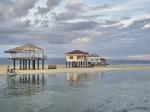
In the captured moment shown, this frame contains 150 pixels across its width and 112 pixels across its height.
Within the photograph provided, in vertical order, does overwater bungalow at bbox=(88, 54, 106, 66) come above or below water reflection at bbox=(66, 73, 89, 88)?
above

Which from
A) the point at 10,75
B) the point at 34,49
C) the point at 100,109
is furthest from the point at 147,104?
the point at 34,49

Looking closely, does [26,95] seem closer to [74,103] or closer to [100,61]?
[74,103]

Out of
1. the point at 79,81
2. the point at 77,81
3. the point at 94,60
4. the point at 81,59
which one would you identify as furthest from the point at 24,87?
the point at 94,60

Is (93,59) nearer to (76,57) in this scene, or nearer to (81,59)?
(81,59)

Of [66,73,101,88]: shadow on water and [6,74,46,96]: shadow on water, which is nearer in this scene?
[6,74,46,96]: shadow on water

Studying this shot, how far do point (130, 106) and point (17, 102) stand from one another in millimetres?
9003

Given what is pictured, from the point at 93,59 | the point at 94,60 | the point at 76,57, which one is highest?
the point at 76,57

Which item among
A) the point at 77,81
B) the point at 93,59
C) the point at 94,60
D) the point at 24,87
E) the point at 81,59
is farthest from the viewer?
the point at 94,60

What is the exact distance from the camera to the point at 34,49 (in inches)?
2950

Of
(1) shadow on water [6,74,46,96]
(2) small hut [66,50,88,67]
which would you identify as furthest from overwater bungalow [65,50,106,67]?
(1) shadow on water [6,74,46,96]

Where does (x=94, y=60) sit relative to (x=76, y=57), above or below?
below

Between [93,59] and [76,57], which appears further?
[93,59]

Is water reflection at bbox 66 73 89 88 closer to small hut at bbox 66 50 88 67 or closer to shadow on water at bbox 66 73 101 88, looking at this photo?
shadow on water at bbox 66 73 101 88

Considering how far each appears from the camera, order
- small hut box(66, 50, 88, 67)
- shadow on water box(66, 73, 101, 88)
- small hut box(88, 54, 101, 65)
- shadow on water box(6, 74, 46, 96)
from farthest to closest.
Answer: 1. small hut box(88, 54, 101, 65)
2. small hut box(66, 50, 88, 67)
3. shadow on water box(66, 73, 101, 88)
4. shadow on water box(6, 74, 46, 96)
